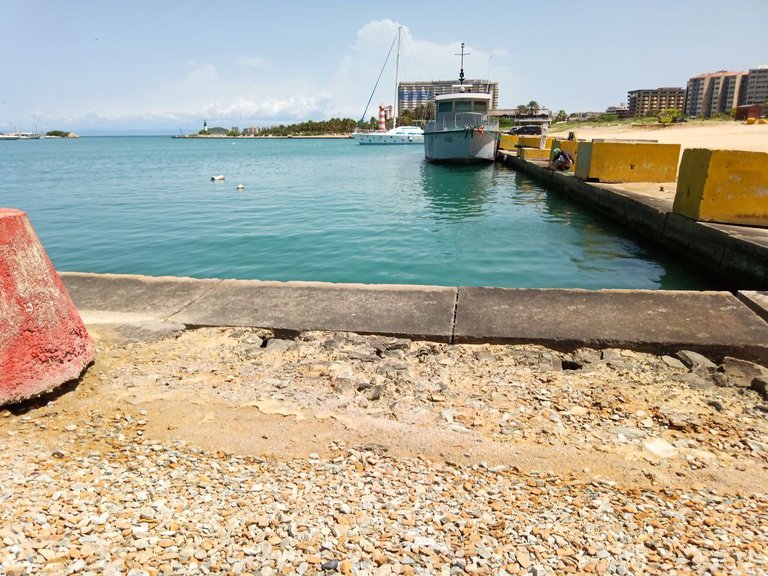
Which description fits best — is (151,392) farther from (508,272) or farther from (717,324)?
(508,272)

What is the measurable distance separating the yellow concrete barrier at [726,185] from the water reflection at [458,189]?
7.14m

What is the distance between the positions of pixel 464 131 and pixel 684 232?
2317cm

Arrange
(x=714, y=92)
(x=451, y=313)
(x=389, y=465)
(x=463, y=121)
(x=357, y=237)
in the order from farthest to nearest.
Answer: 1. (x=714, y=92)
2. (x=463, y=121)
3. (x=357, y=237)
4. (x=451, y=313)
5. (x=389, y=465)

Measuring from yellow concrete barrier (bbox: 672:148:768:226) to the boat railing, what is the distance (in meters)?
23.6

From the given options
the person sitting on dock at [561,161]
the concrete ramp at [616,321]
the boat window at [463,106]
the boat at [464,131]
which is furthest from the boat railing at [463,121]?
the concrete ramp at [616,321]

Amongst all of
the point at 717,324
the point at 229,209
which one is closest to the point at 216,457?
the point at 717,324

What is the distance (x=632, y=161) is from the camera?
12188mm

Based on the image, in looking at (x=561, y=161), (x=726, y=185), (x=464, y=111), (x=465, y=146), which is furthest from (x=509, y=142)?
(x=726, y=185)

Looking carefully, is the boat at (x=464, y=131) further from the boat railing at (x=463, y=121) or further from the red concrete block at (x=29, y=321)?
the red concrete block at (x=29, y=321)

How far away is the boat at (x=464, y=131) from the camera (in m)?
29.6

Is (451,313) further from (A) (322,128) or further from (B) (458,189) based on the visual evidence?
(A) (322,128)

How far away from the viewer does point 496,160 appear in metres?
32.6

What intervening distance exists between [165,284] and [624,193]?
9724 millimetres

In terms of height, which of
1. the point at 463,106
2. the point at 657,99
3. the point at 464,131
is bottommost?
the point at 464,131
